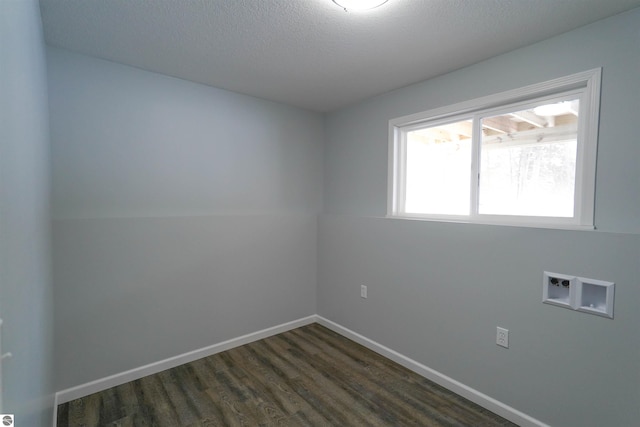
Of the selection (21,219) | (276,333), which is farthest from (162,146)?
(276,333)

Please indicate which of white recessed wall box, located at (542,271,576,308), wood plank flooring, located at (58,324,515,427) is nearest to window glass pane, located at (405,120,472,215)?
white recessed wall box, located at (542,271,576,308)

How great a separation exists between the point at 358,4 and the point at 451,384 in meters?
2.63

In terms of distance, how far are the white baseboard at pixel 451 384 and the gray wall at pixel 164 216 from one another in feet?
2.78

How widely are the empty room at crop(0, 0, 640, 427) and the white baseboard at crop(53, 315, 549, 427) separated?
0.02 metres

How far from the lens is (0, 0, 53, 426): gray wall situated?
0.81m

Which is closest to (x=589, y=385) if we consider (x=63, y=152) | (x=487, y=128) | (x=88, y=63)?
(x=487, y=128)

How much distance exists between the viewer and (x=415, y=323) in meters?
2.59

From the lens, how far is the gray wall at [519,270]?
1.62 metres

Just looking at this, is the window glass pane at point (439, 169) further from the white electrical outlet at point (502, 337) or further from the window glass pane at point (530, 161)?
the white electrical outlet at point (502, 337)

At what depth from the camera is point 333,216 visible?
133 inches

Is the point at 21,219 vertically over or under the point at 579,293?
over

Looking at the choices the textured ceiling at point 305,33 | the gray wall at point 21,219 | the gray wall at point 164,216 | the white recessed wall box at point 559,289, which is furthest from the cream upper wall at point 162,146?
the white recessed wall box at point 559,289

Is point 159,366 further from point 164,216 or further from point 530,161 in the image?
point 530,161

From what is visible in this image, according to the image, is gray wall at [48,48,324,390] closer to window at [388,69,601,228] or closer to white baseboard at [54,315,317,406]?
white baseboard at [54,315,317,406]
